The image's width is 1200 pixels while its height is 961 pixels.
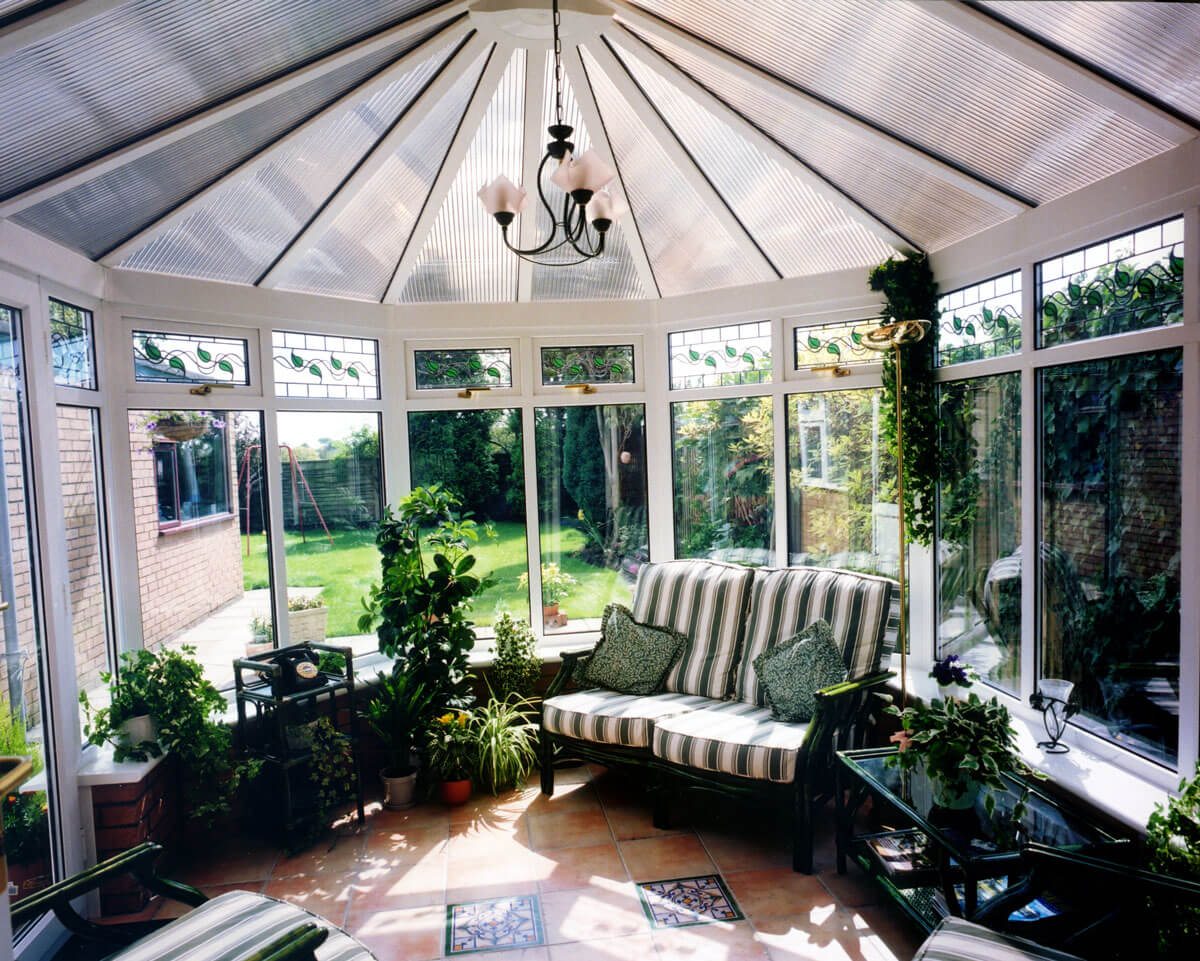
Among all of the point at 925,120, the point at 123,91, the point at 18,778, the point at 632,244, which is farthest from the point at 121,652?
the point at 925,120

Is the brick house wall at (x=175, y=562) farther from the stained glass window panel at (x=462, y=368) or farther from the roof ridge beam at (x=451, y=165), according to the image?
the roof ridge beam at (x=451, y=165)

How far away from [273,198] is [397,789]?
308cm

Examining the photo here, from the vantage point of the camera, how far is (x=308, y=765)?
13.1ft

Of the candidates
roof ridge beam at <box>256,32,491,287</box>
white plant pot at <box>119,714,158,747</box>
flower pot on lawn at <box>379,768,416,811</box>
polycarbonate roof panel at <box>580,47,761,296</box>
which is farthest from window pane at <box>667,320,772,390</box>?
white plant pot at <box>119,714,158,747</box>

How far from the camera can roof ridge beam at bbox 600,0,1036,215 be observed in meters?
3.01

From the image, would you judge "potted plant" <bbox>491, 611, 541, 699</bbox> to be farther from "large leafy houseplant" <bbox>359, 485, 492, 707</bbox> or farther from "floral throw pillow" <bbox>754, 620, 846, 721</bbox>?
"floral throw pillow" <bbox>754, 620, 846, 721</bbox>

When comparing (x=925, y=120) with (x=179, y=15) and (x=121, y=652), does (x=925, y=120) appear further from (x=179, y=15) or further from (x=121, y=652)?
(x=121, y=652)

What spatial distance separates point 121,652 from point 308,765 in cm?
106

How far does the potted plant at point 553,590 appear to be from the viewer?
5277 mm

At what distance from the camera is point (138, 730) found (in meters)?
3.55

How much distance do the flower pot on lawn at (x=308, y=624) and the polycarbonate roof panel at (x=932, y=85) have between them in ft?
11.7

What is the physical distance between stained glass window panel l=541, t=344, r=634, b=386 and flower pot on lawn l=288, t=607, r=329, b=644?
6.46 feet

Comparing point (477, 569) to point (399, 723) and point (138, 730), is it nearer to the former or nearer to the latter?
point (399, 723)

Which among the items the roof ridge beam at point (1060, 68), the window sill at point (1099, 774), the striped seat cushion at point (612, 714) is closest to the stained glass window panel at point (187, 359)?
the striped seat cushion at point (612, 714)
